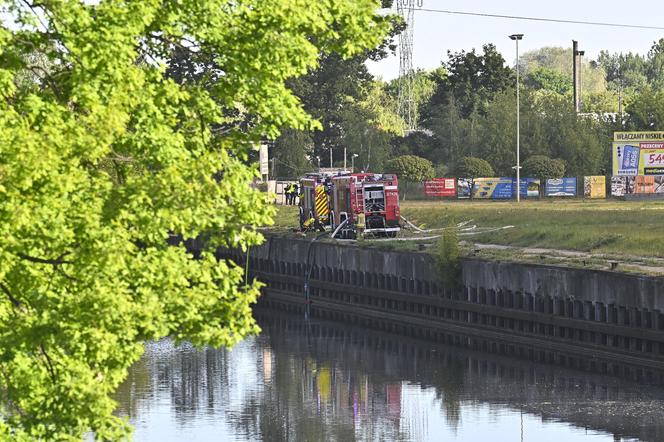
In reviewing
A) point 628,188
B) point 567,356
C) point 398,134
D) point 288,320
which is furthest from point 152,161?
point 398,134

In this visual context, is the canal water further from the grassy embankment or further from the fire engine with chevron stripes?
the fire engine with chevron stripes

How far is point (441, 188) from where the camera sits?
134 m

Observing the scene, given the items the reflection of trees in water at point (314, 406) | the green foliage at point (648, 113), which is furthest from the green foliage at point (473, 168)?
the reflection of trees in water at point (314, 406)

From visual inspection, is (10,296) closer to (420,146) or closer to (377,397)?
(377,397)

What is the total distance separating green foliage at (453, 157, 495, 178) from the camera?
134375mm

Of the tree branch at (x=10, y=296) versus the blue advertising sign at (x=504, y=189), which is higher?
the tree branch at (x=10, y=296)

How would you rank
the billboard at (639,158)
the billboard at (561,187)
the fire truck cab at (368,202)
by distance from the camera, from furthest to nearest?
the billboard at (561,187), the billboard at (639,158), the fire truck cab at (368,202)

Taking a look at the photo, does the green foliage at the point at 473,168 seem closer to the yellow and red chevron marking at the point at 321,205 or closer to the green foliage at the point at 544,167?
the green foliage at the point at 544,167

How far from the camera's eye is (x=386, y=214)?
80812mm

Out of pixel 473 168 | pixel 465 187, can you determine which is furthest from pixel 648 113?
pixel 465 187

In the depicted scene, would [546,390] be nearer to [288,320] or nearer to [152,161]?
[288,320]

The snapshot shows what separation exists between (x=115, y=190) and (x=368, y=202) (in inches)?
2404

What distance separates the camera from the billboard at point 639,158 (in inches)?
4727

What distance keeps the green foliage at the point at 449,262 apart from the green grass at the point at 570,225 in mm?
5811
